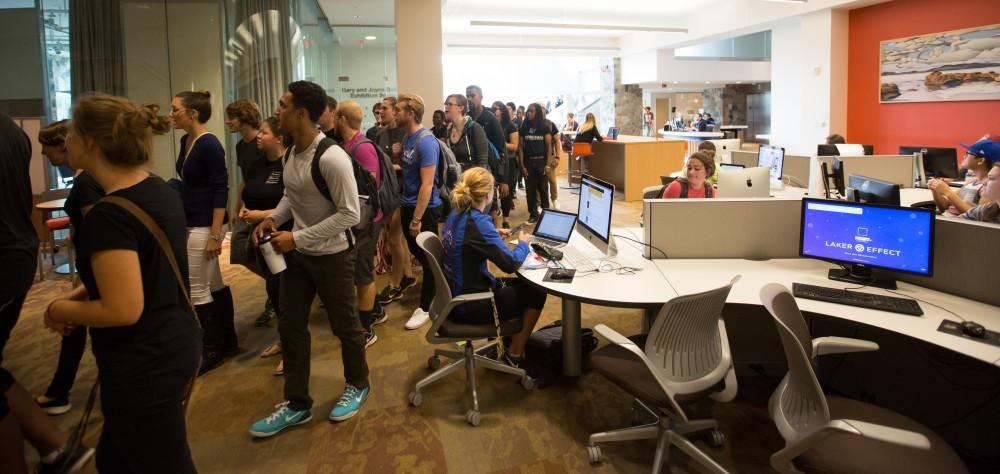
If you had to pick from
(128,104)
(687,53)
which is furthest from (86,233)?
(687,53)

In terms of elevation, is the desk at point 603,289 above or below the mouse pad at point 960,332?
above

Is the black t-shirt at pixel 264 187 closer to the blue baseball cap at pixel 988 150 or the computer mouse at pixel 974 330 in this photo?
the computer mouse at pixel 974 330

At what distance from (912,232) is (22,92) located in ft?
24.4

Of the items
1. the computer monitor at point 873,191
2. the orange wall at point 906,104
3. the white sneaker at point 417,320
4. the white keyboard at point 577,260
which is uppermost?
the orange wall at point 906,104

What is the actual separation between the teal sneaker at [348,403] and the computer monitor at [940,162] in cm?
554

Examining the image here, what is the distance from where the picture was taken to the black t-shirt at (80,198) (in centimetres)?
238

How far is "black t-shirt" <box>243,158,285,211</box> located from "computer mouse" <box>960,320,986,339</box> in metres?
3.02

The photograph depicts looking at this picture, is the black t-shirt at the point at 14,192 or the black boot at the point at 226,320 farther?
the black boot at the point at 226,320

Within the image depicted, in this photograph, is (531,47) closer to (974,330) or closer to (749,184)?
(749,184)

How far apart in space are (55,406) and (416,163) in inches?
92.8

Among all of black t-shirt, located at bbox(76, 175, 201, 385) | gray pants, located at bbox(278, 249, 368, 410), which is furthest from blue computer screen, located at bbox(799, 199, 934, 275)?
black t-shirt, located at bbox(76, 175, 201, 385)

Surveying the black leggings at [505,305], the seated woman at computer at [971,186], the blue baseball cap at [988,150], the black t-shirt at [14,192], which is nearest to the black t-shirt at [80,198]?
the black t-shirt at [14,192]

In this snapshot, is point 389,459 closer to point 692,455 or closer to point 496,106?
point 692,455

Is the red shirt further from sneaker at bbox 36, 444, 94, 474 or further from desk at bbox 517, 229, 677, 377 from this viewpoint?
sneaker at bbox 36, 444, 94, 474
